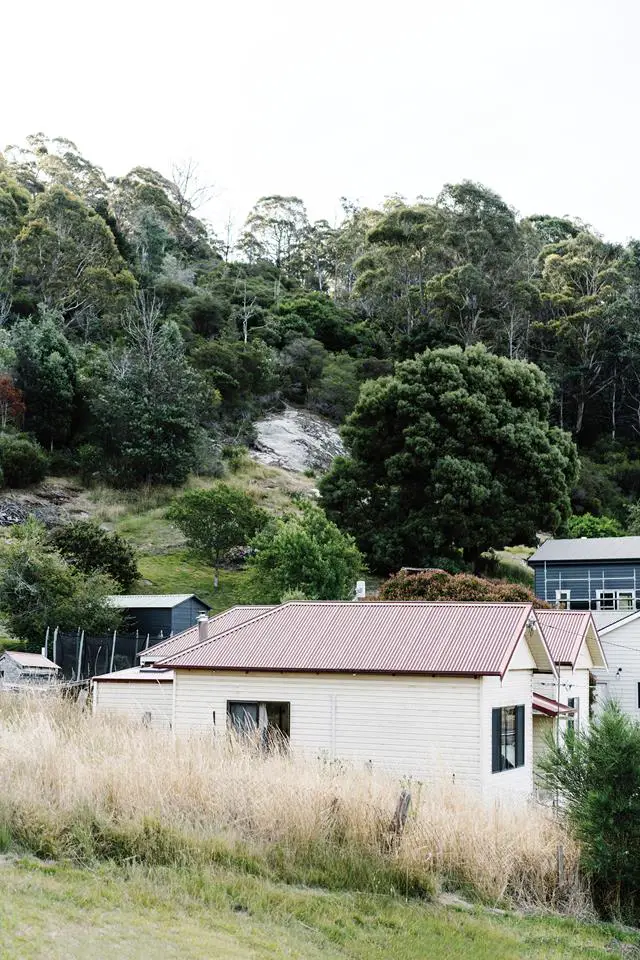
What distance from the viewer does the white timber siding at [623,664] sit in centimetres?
3278

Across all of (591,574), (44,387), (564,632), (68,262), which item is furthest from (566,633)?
(68,262)

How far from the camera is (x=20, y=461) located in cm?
4984

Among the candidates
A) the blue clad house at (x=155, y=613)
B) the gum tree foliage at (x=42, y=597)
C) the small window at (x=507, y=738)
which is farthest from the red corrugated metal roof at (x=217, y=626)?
the blue clad house at (x=155, y=613)

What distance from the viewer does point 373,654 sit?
1831 cm

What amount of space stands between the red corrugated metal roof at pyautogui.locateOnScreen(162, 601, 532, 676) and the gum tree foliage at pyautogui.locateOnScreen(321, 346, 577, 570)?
83.0 feet

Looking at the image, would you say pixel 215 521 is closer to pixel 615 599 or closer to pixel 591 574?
pixel 591 574

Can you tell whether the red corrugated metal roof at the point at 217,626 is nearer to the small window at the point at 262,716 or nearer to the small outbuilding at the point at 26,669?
the small window at the point at 262,716

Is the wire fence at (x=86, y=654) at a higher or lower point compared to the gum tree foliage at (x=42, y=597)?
lower

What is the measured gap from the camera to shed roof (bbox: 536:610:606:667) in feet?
80.0

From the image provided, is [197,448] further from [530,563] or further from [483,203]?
[483,203]

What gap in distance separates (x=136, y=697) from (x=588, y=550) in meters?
29.6

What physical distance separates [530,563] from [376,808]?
3677 centimetres

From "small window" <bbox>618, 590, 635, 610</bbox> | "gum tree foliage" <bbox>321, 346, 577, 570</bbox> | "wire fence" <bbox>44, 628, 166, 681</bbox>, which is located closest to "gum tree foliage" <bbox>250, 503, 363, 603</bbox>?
"wire fence" <bbox>44, 628, 166, 681</bbox>

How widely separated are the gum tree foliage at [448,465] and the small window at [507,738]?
25.9m
